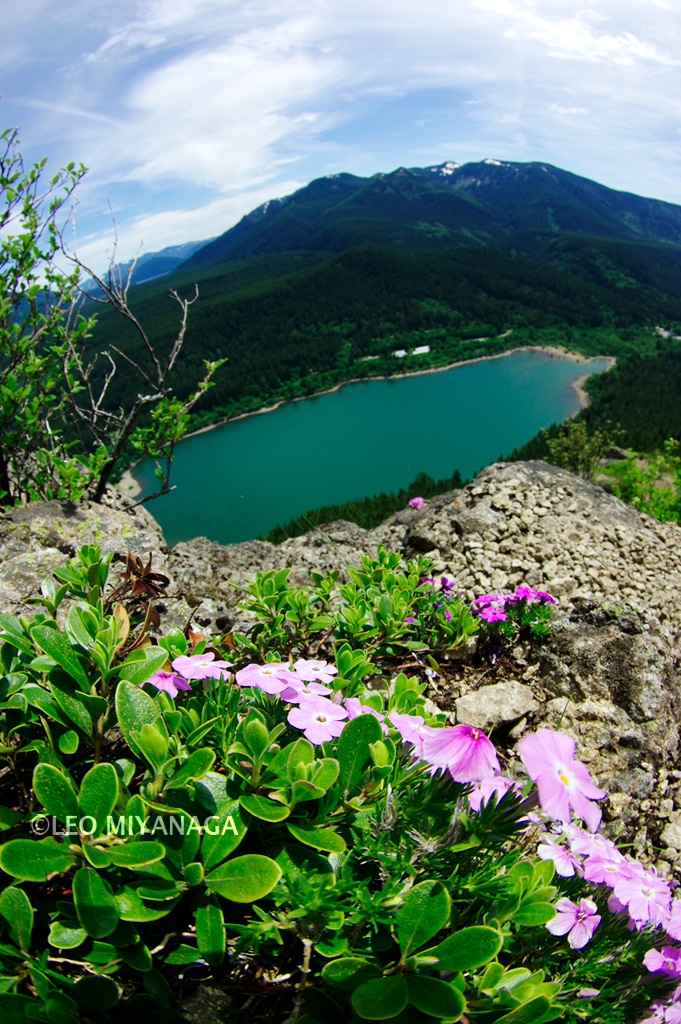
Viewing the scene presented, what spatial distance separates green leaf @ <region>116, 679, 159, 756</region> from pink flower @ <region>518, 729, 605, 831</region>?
852 millimetres

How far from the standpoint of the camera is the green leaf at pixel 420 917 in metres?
0.93

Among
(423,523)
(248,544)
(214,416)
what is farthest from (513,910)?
(214,416)

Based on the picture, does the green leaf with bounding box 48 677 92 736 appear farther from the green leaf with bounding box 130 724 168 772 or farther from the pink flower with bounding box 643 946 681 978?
the pink flower with bounding box 643 946 681 978

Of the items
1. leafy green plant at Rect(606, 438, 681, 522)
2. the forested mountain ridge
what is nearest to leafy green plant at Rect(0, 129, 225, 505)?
leafy green plant at Rect(606, 438, 681, 522)

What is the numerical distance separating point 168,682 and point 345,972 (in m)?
0.80

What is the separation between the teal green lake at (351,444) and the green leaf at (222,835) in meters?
52.5

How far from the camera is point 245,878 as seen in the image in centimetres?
98

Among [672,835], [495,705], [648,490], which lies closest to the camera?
[672,835]

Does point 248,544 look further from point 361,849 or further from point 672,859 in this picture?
point 361,849

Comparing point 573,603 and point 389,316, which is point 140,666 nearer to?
point 573,603

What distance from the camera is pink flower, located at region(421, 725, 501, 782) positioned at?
3.42ft

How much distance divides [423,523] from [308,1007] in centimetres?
391

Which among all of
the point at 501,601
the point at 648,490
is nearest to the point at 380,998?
the point at 501,601

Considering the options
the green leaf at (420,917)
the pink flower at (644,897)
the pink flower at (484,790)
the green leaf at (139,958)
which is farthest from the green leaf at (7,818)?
the pink flower at (644,897)
